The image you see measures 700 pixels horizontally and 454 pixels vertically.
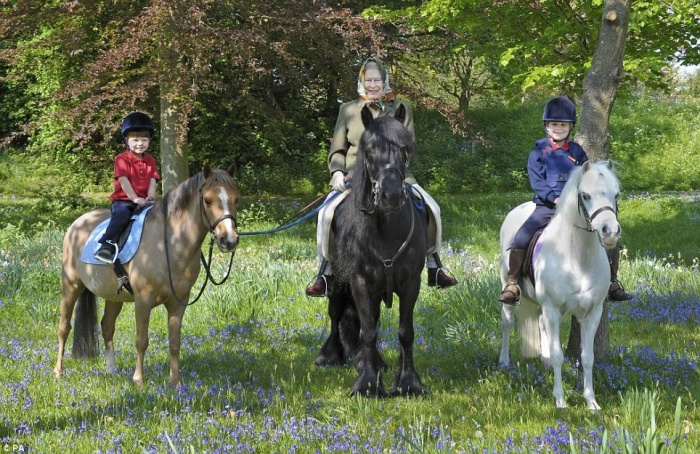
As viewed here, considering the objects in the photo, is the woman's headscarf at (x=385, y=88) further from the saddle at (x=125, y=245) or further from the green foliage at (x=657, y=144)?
the green foliage at (x=657, y=144)

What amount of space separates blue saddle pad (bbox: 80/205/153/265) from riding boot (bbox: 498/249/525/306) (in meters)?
3.11

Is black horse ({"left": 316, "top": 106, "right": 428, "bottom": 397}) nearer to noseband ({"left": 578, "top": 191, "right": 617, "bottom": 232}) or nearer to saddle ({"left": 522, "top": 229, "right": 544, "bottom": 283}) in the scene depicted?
saddle ({"left": 522, "top": 229, "right": 544, "bottom": 283})

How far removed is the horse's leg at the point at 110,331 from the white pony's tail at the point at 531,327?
3.76 meters

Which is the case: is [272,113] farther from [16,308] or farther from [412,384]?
[412,384]

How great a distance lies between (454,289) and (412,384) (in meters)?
3.19

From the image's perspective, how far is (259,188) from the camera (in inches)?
893

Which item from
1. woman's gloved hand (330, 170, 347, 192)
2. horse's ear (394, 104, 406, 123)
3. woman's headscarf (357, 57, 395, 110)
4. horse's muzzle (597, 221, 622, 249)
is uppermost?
woman's headscarf (357, 57, 395, 110)

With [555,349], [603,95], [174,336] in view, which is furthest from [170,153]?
[555,349]

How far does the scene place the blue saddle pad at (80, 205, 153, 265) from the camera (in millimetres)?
5922

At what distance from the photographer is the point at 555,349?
17.8 feet

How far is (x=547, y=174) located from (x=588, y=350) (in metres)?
1.55

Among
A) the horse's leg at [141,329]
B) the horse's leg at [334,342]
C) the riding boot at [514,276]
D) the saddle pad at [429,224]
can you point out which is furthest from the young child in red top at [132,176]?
the riding boot at [514,276]

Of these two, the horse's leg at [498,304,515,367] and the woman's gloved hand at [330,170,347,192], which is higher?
the woman's gloved hand at [330,170,347,192]

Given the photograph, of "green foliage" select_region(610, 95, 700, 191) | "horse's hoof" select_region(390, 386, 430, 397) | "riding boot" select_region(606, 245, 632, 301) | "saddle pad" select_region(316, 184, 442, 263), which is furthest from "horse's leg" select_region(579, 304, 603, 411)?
"green foliage" select_region(610, 95, 700, 191)
